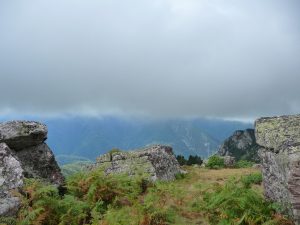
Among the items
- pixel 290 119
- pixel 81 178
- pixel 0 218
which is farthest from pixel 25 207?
pixel 290 119

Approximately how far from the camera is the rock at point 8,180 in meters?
14.6

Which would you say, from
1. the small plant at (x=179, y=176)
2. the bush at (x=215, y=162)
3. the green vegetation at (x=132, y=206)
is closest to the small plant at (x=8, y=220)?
the green vegetation at (x=132, y=206)

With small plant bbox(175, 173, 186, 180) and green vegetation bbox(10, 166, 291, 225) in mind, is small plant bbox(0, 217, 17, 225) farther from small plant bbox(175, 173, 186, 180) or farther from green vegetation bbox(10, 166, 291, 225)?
small plant bbox(175, 173, 186, 180)

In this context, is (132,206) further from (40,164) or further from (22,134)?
(22,134)

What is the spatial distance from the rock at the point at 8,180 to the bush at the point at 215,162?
25.4 meters

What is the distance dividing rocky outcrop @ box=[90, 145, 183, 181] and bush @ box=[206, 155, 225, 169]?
1283 cm

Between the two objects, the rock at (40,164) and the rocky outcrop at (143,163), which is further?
the rocky outcrop at (143,163)

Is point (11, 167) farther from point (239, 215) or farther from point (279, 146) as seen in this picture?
point (279, 146)

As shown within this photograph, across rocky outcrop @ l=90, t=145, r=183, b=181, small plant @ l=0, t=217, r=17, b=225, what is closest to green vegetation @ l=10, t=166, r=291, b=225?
small plant @ l=0, t=217, r=17, b=225

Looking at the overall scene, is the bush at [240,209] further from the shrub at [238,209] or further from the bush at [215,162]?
the bush at [215,162]

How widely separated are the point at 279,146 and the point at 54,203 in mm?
8220

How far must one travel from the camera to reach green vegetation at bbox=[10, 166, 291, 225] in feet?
45.1

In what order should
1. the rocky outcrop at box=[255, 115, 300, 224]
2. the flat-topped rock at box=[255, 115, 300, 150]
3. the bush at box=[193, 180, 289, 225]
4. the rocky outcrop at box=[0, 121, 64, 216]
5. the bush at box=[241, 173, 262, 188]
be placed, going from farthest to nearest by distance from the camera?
the bush at box=[241, 173, 262, 188]
the rocky outcrop at box=[0, 121, 64, 216]
the flat-topped rock at box=[255, 115, 300, 150]
the bush at box=[193, 180, 289, 225]
the rocky outcrop at box=[255, 115, 300, 224]

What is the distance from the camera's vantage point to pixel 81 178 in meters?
18.8
